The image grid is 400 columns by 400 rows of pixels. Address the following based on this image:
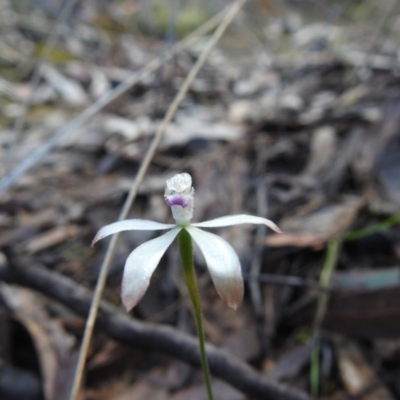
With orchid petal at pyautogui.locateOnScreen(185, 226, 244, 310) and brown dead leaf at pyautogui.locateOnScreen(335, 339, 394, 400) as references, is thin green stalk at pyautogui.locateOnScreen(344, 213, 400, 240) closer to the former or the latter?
brown dead leaf at pyautogui.locateOnScreen(335, 339, 394, 400)

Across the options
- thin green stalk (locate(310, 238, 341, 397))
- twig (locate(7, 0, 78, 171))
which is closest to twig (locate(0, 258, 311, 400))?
thin green stalk (locate(310, 238, 341, 397))

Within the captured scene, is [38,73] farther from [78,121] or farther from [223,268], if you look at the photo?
[223,268]

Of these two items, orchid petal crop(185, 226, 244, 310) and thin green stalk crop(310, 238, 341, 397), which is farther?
thin green stalk crop(310, 238, 341, 397)

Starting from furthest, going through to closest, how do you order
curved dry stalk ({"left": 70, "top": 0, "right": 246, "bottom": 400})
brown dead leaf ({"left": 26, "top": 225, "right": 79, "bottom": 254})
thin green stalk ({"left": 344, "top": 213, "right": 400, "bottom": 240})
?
brown dead leaf ({"left": 26, "top": 225, "right": 79, "bottom": 254}) → thin green stalk ({"left": 344, "top": 213, "right": 400, "bottom": 240}) → curved dry stalk ({"left": 70, "top": 0, "right": 246, "bottom": 400})

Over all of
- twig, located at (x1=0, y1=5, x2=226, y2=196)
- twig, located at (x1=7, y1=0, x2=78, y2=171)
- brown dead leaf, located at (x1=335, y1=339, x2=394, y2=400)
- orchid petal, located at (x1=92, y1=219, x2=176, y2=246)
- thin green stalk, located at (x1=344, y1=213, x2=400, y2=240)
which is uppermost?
twig, located at (x1=7, y1=0, x2=78, y2=171)

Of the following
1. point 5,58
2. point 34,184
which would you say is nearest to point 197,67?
point 34,184

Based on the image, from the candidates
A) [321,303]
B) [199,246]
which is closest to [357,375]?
[321,303]

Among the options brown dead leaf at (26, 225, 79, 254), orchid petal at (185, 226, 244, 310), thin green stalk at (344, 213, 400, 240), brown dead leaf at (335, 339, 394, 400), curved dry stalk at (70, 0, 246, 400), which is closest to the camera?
orchid petal at (185, 226, 244, 310)

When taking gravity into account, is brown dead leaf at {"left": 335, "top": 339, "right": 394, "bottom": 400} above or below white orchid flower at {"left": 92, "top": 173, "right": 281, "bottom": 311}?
below
